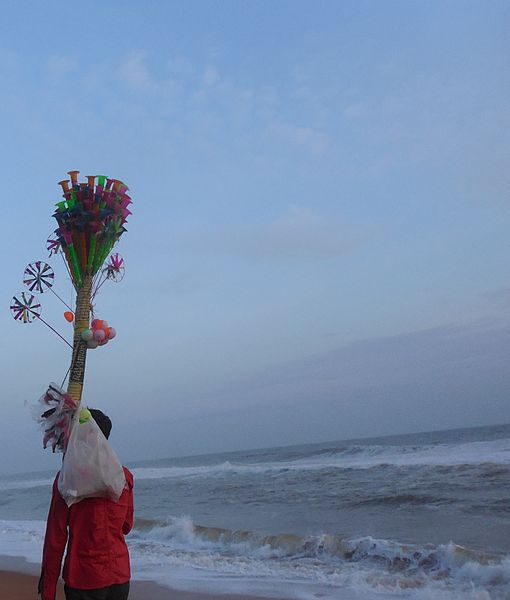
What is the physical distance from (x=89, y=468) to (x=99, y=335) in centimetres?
97

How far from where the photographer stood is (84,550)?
2.51 m

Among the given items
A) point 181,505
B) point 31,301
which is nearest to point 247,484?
point 181,505

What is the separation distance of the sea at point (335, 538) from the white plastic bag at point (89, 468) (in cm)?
370

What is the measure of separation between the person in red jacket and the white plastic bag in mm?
68

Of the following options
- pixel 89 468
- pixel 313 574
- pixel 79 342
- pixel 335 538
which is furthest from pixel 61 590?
pixel 89 468

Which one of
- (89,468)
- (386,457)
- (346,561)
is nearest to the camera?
(89,468)

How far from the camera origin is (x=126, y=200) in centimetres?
357

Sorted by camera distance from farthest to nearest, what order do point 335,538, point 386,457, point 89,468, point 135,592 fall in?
point 386,457, point 335,538, point 135,592, point 89,468

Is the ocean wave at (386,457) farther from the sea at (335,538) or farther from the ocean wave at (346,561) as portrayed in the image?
the ocean wave at (346,561)

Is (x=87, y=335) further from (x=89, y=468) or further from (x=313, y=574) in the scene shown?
(x=313, y=574)

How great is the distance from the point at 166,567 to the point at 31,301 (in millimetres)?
4841

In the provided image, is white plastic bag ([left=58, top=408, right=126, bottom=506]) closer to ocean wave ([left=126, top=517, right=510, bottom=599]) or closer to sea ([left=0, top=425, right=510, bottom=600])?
sea ([left=0, top=425, right=510, bottom=600])

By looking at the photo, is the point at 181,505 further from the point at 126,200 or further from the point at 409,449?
the point at 409,449

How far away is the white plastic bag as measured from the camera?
8.07 ft
